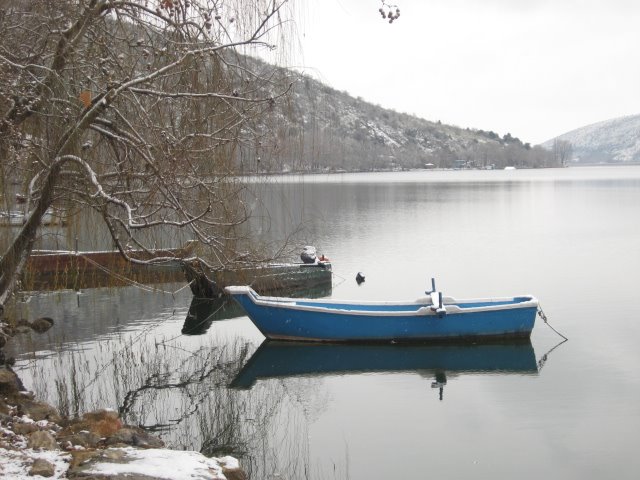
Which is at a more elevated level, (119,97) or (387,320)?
(119,97)

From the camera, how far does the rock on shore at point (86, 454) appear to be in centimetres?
516

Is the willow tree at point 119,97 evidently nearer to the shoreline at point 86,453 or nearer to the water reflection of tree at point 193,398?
the shoreline at point 86,453

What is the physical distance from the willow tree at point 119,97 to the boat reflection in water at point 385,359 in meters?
Result: 5.69

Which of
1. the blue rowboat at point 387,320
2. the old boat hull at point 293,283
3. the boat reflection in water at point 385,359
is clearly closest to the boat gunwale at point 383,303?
the blue rowboat at point 387,320

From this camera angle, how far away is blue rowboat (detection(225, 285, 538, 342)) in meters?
13.2

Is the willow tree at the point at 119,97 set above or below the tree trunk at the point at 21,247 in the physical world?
above

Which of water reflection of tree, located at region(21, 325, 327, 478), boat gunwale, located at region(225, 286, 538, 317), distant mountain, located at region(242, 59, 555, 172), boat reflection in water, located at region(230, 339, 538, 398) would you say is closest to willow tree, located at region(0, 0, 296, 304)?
distant mountain, located at region(242, 59, 555, 172)

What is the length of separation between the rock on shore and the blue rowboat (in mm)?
6091

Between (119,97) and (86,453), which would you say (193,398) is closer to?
(86,453)

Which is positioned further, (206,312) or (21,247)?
(206,312)

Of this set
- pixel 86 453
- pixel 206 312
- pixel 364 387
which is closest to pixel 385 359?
pixel 364 387

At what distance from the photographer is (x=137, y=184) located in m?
6.68

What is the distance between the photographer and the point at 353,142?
62.2 meters

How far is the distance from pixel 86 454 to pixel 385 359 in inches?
305
